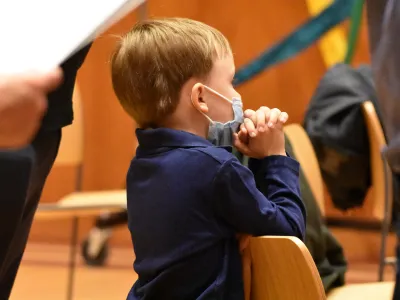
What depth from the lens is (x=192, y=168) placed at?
101cm

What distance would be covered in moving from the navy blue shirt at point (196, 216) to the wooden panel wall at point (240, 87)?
2.02 m

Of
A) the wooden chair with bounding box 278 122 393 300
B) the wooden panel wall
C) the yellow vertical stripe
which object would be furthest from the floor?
the yellow vertical stripe

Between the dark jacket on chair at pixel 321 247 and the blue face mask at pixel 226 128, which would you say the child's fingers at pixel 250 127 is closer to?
the blue face mask at pixel 226 128

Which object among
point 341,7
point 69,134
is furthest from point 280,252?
point 341,7

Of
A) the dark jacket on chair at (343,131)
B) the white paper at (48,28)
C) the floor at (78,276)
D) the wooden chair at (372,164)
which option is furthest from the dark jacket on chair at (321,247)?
the floor at (78,276)

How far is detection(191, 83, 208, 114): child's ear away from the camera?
1.08 m

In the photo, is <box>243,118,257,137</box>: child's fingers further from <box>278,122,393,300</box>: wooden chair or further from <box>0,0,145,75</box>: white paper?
<box>0,0,145,75</box>: white paper

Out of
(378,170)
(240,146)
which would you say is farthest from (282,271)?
(378,170)

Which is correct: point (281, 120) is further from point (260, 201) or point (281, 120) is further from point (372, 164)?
point (372, 164)

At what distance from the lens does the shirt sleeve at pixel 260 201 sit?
99cm

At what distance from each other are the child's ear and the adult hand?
0.63 metres

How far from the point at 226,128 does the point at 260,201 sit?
16 cm

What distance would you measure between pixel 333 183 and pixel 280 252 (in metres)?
1.21

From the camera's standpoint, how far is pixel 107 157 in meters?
3.46
